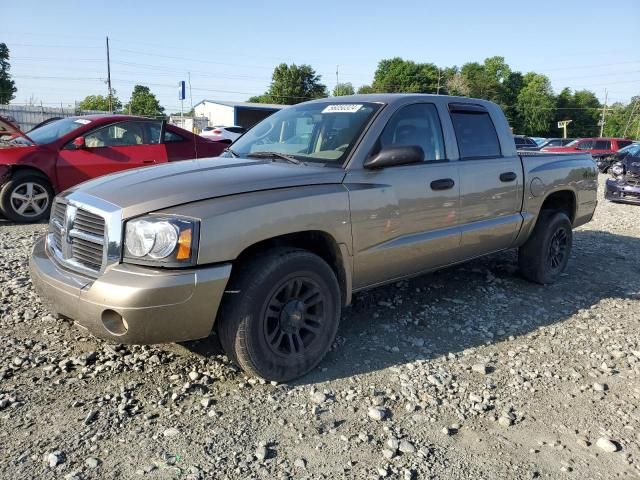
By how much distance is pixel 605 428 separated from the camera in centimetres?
296

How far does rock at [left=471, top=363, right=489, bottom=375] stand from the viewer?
3.55 m

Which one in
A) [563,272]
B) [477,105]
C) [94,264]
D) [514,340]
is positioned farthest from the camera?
[563,272]

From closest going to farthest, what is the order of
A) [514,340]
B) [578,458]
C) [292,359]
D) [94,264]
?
[578,458] < [94,264] < [292,359] < [514,340]

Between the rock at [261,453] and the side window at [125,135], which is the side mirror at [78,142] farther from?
the rock at [261,453]

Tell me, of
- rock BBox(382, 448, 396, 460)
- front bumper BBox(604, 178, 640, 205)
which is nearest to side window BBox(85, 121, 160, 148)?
rock BBox(382, 448, 396, 460)

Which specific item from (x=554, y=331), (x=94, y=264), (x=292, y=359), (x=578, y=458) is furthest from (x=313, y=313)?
(x=554, y=331)

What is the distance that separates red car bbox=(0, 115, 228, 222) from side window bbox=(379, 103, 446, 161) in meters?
5.15

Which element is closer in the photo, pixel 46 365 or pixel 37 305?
pixel 46 365

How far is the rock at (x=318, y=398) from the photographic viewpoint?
3.06 metres

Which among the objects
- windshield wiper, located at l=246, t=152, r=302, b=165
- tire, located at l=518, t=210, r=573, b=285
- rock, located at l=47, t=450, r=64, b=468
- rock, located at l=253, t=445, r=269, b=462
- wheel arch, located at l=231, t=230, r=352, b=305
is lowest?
rock, located at l=253, t=445, r=269, b=462

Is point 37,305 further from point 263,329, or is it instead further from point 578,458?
point 578,458

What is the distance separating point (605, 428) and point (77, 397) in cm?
300

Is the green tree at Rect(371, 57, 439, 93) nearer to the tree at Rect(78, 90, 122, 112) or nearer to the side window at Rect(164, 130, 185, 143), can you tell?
the tree at Rect(78, 90, 122, 112)

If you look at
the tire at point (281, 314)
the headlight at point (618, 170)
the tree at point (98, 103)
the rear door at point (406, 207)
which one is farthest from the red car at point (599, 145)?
the tree at point (98, 103)
